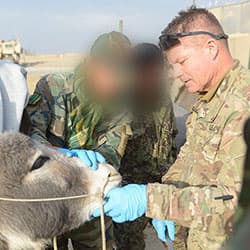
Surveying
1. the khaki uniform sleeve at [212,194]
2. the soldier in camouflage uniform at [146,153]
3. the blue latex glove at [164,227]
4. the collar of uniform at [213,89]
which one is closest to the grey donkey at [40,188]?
the khaki uniform sleeve at [212,194]

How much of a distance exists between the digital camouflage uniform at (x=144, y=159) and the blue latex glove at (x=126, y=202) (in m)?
2.18

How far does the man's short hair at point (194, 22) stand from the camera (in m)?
2.47

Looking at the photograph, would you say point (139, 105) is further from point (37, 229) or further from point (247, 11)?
point (247, 11)

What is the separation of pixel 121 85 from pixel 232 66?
42.7 inches

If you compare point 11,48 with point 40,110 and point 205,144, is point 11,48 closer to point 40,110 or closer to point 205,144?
point 40,110

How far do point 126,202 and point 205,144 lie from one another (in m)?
0.53

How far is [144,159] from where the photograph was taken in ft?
15.7

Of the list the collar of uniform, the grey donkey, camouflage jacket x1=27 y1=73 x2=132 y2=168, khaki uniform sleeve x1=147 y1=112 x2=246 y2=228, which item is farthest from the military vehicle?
khaki uniform sleeve x1=147 y1=112 x2=246 y2=228

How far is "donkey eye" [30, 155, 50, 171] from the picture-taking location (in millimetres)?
2467

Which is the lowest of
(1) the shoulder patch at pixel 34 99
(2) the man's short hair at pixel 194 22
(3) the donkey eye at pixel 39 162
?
(3) the donkey eye at pixel 39 162

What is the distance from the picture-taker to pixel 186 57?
2445 mm

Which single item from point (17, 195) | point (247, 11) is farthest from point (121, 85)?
point (247, 11)

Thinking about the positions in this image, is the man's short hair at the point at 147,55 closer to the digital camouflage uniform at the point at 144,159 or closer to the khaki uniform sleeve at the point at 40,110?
the khaki uniform sleeve at the point at 40,110

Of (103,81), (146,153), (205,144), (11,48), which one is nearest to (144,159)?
(146,153)
